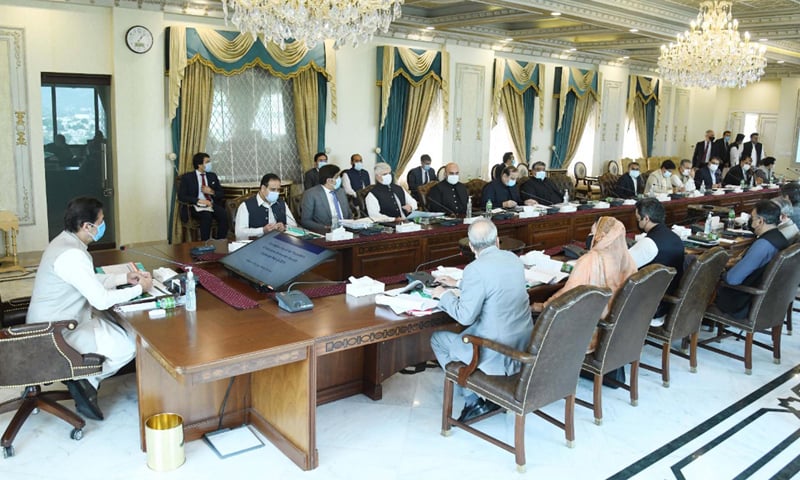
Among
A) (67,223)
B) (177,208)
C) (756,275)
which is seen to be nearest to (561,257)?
(756,275)

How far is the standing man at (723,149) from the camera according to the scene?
1461 cm

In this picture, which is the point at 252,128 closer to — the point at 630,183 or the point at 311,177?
the point at 311,177

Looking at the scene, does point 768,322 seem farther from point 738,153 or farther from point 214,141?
point 738,153

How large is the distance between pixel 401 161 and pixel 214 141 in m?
3.00

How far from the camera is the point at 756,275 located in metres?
4.61

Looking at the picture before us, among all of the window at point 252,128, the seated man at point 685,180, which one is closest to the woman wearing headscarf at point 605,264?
the window at point 252,128

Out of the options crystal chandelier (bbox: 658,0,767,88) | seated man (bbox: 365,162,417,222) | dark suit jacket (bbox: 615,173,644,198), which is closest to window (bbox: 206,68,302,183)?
seated man (bbox: 365,162,417,222)

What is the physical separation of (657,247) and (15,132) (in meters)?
6.63

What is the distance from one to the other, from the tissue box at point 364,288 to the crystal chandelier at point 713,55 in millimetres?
6101

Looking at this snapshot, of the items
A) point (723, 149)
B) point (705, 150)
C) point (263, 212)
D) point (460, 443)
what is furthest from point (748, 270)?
point (723, 149)

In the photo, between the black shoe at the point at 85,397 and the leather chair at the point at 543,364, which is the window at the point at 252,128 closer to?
the black shoe at the point at 85,397

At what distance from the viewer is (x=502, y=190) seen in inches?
312

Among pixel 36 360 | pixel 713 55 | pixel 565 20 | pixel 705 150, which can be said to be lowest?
pixel 36 360

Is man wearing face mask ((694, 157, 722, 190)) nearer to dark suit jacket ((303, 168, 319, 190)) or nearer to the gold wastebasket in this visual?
dark suit jacket ((303, 168, 319, 190))
